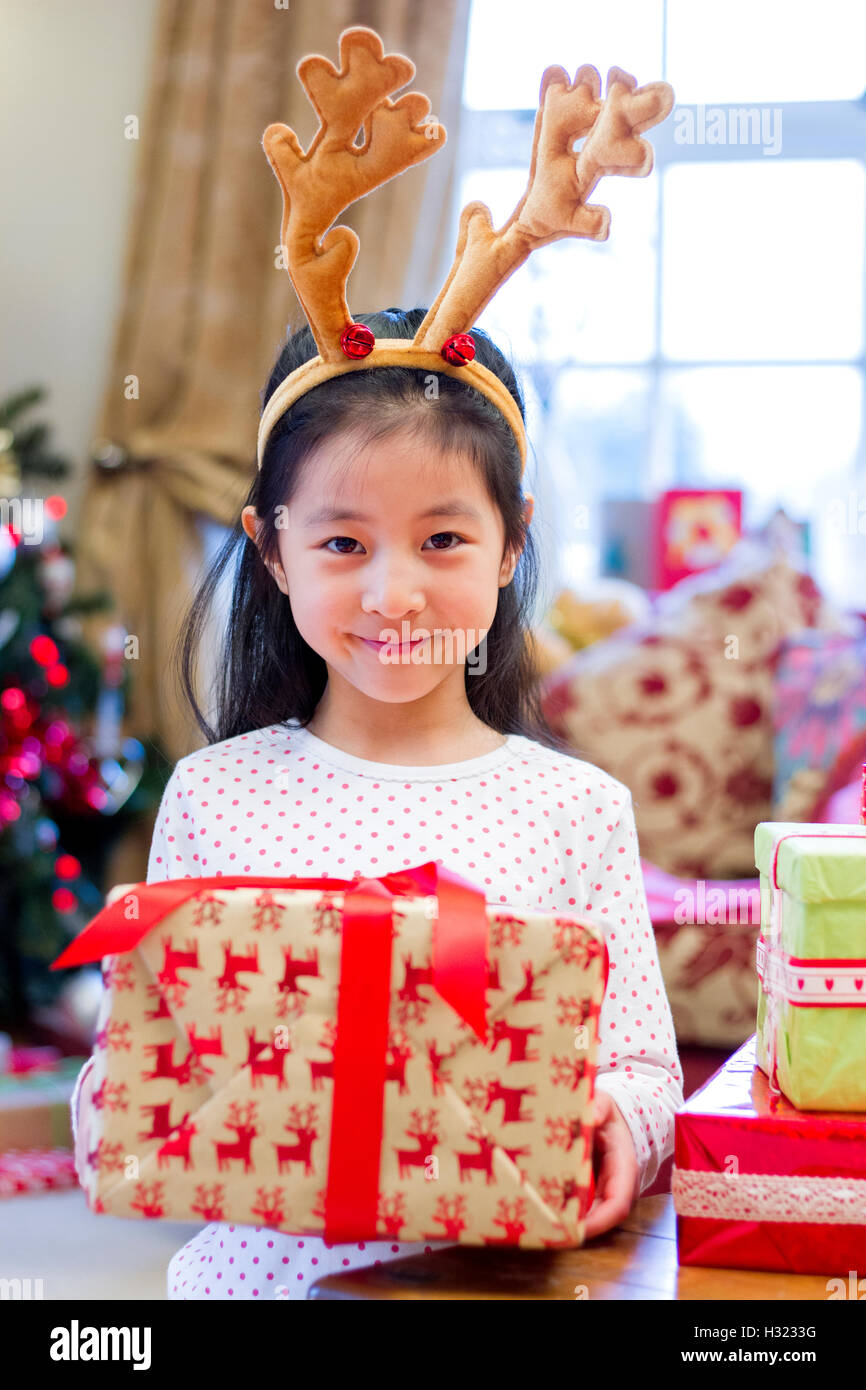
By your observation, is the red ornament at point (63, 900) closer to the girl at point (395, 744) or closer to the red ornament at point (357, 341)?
the girl at point (395, 744)

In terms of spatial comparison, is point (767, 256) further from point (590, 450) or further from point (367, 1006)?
point (367, 1006)

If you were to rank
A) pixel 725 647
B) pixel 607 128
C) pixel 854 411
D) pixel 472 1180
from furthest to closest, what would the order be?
pixel 854 411
pixel 725 647
pixel 607 128
pixel 472 1180

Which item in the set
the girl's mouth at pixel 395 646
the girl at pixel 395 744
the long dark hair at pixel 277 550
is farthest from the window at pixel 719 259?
the girl's mouth at pixel 395 646

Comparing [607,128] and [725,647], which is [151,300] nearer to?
[725,647]

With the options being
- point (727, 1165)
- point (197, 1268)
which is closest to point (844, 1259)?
point (727, 1165)

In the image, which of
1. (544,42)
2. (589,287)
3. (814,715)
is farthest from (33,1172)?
(544,42)

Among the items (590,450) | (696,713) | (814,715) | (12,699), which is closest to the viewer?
(814,715)

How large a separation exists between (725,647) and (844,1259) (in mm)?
1640

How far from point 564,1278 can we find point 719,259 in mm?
2654

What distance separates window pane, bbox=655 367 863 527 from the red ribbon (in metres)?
2.42

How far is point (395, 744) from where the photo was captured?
0.96 meters

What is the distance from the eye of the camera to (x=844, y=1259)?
68 centimetres

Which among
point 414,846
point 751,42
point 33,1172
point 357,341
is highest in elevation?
point 751,42

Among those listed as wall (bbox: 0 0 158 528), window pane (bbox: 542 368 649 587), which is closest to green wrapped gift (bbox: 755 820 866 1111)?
window pane (bbox: 542 368 649 587)
